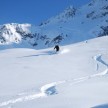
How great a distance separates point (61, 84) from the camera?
13.4 m

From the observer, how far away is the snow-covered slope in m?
10.5

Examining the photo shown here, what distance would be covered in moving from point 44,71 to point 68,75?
5.23 ft

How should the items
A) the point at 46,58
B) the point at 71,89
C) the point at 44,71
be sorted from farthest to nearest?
the point at 46,58, the point at 44,71, the point at 71,89

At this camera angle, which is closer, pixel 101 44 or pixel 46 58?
pixel 46 58

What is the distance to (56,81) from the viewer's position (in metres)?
14.2

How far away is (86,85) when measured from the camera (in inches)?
504

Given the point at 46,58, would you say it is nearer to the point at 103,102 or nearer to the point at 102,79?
the point at 102,79

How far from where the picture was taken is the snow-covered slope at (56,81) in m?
10.5

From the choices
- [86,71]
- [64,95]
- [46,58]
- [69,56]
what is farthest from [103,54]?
[64,95]

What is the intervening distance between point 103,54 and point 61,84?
10.9 m

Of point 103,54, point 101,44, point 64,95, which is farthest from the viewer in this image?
point 101,44

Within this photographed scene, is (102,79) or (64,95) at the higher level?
(102,79)

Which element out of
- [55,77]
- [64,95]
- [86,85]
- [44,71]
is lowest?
[64,95]

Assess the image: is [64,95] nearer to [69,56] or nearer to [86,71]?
[86,71]
